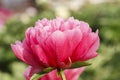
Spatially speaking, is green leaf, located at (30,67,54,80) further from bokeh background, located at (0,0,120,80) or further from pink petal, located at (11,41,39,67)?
bokeh background, located at (0,0,120,80)

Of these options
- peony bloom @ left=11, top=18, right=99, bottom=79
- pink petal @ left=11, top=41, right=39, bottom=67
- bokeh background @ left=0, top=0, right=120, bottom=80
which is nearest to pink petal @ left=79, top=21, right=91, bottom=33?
peony bloom @ left=11, top=18, right=99, bottom=79

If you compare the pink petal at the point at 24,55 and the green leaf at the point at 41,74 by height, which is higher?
the pink petal at the point at 24,55

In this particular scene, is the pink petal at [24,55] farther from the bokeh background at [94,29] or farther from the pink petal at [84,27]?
the bokeh background at [94,29]

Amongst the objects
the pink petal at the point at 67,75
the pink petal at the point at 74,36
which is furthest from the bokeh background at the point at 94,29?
the pink petal at the point at 74,36

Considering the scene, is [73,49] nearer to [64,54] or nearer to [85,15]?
[64,54]

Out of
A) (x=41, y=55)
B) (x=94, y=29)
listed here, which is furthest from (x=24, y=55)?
(x=94, y=29)

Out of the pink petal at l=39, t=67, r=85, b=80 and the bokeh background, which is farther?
the bokeh background

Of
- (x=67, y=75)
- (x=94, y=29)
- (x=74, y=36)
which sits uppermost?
(x=74, y=36)

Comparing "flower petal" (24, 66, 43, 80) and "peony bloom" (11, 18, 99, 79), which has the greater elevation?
"peony bloom" (11, 18, 99, 79)

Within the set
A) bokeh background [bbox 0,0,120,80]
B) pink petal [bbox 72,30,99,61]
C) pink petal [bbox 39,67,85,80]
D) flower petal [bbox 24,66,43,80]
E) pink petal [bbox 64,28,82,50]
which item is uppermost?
pink petal [bbox 64,28,82,50]

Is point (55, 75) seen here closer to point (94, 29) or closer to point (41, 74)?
point (41, 74)
